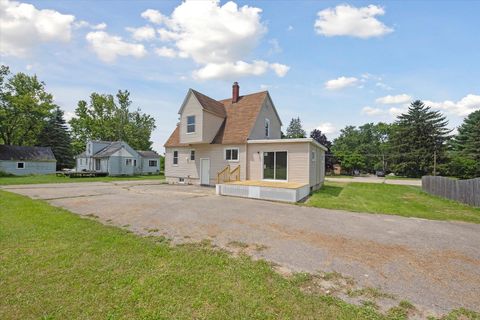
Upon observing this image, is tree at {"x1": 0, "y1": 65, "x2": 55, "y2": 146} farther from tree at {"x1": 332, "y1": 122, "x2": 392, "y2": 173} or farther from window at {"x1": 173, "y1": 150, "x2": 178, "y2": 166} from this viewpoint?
tree at {"x1": 332, "y1": 122, "x2": 392, "y2": 173}

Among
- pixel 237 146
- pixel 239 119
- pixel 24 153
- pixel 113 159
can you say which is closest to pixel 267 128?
pixel 239 119

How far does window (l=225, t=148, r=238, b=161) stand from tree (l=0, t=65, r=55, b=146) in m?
35.1

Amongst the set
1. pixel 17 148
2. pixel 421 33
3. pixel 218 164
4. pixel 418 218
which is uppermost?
pixel 421 33

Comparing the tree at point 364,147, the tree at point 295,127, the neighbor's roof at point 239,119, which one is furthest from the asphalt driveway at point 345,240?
the tree at point 295,127

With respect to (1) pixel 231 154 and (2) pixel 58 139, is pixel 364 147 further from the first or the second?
(2) pixel 58 139

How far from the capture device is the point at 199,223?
701 centimetres

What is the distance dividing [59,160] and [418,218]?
5378 centimetres

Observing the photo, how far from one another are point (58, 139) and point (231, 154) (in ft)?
144

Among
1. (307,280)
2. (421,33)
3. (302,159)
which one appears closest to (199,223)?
(307,280)

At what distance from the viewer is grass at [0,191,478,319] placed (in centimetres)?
282

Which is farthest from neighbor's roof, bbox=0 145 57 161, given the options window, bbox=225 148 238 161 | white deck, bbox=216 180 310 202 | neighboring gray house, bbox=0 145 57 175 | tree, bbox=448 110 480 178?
tree, bbox=448 110 480 178

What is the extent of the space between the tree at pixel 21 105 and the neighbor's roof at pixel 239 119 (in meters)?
29.6

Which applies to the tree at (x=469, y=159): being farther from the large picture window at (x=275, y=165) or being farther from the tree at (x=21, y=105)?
the tree at (x=21, y=105)

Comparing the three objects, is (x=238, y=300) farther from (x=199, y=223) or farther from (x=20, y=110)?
(x=20, y=110)
